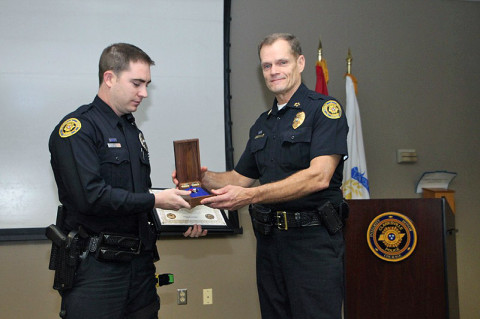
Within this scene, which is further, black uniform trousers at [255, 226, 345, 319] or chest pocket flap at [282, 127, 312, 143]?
chest pocket flap at [282, 127, 312, 143]

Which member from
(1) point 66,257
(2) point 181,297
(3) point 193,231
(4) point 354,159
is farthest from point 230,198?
(4) point 354,159

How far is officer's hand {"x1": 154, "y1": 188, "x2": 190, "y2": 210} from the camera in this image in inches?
64.7

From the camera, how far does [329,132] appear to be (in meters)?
1.77

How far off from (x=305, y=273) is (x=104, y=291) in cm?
77

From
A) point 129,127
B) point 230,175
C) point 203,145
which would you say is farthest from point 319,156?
point 203,145

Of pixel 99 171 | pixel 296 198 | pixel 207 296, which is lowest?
pixel 207 296

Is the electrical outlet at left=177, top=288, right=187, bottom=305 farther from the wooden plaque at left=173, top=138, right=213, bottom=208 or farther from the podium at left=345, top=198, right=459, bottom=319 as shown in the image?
the wooden plaque at left=173, top=138, right=213, bottom=208

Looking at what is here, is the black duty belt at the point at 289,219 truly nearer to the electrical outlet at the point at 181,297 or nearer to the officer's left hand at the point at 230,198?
the officer's left hand at the point at 230,198

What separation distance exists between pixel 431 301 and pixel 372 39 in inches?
80.8

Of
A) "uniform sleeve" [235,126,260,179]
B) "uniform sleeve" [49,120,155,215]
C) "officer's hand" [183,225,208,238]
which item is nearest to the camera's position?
"uniform sleeve" [49,120,155,215]

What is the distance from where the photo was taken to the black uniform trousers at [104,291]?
59.2 inches

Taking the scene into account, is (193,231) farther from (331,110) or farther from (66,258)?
(331,110)

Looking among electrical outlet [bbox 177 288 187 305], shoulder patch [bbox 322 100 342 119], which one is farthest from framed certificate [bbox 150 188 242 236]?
electrical outlet [bbox 177 288 187 305]

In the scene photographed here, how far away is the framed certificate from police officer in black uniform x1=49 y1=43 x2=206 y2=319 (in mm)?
91
